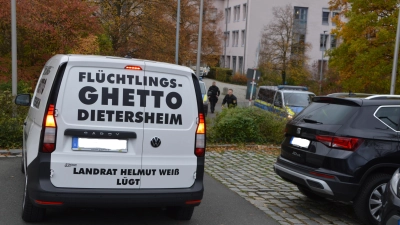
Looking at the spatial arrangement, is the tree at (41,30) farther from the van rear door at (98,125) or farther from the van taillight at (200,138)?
the van taillight at (200,138)

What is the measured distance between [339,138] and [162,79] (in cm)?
241

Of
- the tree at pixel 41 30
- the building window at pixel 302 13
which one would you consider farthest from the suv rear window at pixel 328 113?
the building window at pixel 302 13

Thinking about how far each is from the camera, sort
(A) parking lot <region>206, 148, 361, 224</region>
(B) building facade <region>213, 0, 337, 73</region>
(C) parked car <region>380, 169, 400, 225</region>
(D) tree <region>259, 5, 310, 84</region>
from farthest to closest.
Result: (B) building facade <region>213, 0, 337, 73</region> < (D) tree <region>259, 5, 310, 84</region> < (A) parking lot <region>206, 148, 361, 224</region> < (C) parked car <region>380, 169, 400, 225</region>

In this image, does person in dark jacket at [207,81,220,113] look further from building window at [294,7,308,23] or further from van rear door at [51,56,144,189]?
building window at [294,7,308,23]

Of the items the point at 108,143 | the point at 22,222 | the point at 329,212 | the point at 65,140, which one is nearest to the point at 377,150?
the point at 329,212

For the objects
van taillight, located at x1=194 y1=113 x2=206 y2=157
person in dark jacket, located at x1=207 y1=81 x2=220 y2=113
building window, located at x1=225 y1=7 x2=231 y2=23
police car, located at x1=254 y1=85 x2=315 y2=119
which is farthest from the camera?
building window, located at x1=225 y1=7 x2=231 y2=23

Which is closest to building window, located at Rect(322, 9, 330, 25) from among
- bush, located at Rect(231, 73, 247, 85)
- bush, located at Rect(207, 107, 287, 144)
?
bush, located at Rect(231, 73, 247, 85)

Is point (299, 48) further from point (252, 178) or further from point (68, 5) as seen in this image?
point (252, 178)

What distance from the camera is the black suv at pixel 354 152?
660cm

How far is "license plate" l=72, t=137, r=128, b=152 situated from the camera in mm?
5434

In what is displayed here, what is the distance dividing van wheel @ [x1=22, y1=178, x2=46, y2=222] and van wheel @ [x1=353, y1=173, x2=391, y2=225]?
3814 millimetres

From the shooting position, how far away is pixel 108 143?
217 inches

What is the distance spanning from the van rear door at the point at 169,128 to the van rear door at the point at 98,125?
0.34 feet

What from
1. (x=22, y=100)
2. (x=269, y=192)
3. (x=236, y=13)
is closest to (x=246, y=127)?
(x=269, y=192)
